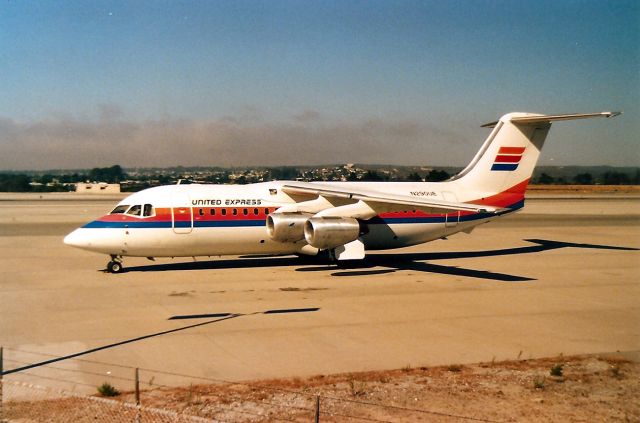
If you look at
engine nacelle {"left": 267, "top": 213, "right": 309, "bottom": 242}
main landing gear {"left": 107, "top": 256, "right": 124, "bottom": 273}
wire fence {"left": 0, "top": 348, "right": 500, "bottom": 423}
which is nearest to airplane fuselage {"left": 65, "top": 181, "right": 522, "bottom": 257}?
main landing gear {"left": 107, "top": 256, "right": 124, "bottom": 273}

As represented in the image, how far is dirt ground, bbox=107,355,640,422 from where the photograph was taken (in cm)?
839

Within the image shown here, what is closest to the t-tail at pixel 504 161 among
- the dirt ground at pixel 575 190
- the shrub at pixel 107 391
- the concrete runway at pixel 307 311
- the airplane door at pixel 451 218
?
the airplane door at pixel 451 218

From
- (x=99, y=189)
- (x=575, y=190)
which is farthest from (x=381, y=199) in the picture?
(x=575, y=190)

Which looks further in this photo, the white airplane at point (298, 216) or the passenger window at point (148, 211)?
the passenger window at point (148, 211)

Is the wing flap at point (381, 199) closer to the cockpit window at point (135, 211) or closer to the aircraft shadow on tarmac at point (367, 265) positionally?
the aircraft shadow on tarmac at point (367, 265)

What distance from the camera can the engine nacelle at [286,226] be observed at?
776 inches

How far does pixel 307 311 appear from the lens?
14.6 metres

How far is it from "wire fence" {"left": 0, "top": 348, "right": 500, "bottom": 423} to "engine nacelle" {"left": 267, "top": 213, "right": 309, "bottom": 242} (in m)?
9.94

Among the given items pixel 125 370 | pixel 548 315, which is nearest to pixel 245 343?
pixel 125 370

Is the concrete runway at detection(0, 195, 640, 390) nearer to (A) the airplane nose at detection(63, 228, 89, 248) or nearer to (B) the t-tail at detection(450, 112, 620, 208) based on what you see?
(A) the airplane nose at detection(63, 228, 89, 248)

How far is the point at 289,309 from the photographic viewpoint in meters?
14.8

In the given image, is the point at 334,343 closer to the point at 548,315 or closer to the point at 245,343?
the point at 245,343

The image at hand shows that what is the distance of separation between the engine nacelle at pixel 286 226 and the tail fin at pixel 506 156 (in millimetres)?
7180

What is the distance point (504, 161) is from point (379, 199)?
266 inches
